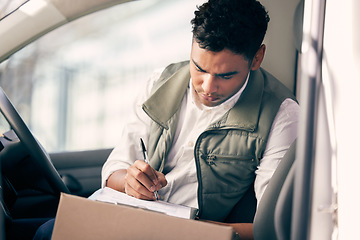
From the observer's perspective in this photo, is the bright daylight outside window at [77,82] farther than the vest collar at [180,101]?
Yes

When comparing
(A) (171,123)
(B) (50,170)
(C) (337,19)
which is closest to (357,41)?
(C) (337,19)

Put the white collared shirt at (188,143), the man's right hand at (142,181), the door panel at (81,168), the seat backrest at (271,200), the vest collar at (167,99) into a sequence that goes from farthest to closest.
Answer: the door panel at (81,168) < the vest collar at (167,99) < the white collared shirt at (188,143) < the man's right hand at (142,181) < the seat backrest at (271,200)

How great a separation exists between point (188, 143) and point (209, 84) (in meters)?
0.26

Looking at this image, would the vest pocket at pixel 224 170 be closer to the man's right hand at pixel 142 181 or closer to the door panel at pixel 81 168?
the man's right hand at pixel 142 181

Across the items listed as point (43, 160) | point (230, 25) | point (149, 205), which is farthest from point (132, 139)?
point (230, 25)

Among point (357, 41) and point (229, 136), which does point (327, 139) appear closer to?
point (357, 41)

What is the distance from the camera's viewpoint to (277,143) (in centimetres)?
127

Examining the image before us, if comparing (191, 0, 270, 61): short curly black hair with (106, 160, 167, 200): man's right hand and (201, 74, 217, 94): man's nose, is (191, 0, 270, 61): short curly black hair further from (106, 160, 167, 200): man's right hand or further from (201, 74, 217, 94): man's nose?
(106, 160, 167, 200): man's right hand

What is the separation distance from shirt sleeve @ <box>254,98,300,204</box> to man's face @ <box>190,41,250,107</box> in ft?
0.60

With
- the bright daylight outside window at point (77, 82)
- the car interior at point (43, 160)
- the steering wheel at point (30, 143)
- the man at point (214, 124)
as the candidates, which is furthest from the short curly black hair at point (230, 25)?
the bright daylight outside window at point (77, 82)

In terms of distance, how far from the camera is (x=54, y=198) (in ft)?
5.46

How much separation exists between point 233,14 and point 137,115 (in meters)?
0.57

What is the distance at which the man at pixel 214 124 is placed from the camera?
3.94 ft

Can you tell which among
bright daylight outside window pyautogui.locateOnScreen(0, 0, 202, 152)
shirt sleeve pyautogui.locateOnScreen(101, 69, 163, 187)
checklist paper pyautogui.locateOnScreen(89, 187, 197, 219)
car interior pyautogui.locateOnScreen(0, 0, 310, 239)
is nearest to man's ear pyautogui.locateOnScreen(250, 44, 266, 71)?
car interior pyautogui.locateOnScreen(0, 0, 310, 239)
